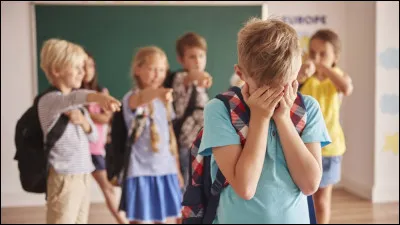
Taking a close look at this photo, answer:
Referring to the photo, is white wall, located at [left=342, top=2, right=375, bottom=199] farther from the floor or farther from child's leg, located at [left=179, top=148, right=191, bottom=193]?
child's leg, located at [left=179, top=148, right=191, bottom=193]

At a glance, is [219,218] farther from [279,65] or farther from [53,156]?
[53,156]

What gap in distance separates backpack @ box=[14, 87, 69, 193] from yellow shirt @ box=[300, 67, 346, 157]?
138 centimetres

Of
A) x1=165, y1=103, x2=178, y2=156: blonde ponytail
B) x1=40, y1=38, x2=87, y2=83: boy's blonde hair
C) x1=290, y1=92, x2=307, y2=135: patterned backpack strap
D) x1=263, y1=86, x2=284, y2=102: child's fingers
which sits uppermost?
x1=40, y1=38, x2=87, y2=83: boy's blonde hair

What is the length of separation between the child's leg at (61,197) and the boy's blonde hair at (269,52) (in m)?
1.34

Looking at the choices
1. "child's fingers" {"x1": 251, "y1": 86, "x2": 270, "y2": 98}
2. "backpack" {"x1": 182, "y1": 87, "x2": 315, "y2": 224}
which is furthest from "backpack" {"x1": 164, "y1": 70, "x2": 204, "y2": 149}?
"child's fingers" {"x1": 251, "y1": 86, "x2": 270, "y2": 98}

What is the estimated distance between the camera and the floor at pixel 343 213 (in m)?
3.34

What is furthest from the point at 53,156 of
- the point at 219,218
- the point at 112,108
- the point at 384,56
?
the point at 384,56

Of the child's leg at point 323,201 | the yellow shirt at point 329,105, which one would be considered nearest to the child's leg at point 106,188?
the child's leg at point 323,201

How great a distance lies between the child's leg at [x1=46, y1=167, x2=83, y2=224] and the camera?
6.84 ft

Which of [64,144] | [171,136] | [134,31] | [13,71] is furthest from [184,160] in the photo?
[13,71]

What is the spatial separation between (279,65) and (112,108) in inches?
29.4

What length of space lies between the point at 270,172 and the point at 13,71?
3.25m


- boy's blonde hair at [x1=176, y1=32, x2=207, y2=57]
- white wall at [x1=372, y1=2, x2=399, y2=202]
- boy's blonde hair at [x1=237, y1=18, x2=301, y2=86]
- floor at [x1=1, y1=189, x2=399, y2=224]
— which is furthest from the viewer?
white wall at [x1=372, y1=2, x2=399, y2=202]

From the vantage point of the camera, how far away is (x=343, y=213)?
3.52 meters
